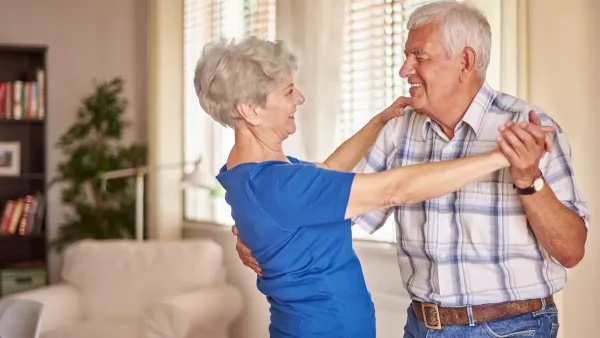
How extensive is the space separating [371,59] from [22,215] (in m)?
3.15

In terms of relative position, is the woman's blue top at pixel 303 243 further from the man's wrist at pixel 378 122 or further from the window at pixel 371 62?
the window at pixel 371 62

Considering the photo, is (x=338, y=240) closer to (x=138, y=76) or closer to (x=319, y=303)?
(x=319, y=303)

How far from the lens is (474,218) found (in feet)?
5.37

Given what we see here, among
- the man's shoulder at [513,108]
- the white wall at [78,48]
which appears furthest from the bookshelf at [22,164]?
the man's shoulder at [513,108]

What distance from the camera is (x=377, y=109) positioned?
314 centimetres

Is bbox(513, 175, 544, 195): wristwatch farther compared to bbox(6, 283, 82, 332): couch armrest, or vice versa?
bbox(6, 283, 82, 332): couch armrest

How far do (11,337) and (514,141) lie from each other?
7.24ft

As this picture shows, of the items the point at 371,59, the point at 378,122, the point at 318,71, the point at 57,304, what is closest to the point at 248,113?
the point at 378,122

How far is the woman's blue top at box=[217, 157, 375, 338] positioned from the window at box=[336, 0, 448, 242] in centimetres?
147

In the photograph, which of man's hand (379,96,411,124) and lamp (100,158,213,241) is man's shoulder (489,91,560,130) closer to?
man's hand (379,96,411,124)

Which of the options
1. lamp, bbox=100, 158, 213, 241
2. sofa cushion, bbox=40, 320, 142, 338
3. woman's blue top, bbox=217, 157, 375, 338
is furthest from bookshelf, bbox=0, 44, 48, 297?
woman's blue top, bbox=217, 157, 375, 338

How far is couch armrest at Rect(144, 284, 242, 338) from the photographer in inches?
130

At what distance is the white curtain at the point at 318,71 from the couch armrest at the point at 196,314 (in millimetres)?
789

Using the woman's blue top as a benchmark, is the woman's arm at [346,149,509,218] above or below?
above
